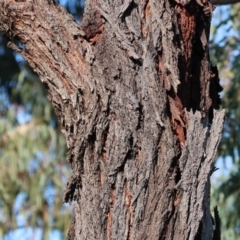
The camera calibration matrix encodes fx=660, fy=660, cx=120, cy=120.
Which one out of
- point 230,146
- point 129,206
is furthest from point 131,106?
point 230,146

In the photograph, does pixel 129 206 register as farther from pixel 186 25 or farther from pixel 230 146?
pixel 230 146

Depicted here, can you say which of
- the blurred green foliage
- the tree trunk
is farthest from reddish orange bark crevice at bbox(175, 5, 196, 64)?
the blurred green foliage

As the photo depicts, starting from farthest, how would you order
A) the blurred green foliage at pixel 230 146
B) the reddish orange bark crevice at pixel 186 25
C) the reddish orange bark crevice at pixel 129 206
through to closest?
the blurred green foliage at pixel 230 146 → the reddish orange bark crevice at pixel 186 25 → the reddish orange bark crevice at pixel 129 206

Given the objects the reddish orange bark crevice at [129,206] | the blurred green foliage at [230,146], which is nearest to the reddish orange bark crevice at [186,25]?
the reddish orange bark crevice at [129,206]

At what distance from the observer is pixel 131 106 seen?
3.82ft

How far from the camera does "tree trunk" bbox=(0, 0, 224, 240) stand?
113 centimetres

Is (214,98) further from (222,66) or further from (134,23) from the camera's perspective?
(222,66)

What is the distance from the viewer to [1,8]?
1.27 metres

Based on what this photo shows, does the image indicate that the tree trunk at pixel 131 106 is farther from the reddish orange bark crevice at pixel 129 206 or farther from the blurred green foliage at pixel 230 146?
the blurred green foliage at pixel 230 146

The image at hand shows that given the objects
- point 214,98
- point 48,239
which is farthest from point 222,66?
point 214,98

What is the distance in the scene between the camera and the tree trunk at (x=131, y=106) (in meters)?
1.13

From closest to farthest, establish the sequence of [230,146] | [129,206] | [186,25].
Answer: [129,206], [186,25], [230,146]

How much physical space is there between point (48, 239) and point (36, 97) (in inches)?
39.1

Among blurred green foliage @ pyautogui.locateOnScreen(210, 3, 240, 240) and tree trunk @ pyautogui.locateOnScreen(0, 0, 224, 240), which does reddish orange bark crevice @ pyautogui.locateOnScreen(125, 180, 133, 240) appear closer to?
tree trunk @ pyautogui.locateOnScreen(0, 0, 224, 240)
